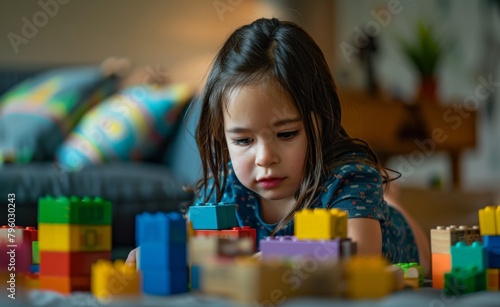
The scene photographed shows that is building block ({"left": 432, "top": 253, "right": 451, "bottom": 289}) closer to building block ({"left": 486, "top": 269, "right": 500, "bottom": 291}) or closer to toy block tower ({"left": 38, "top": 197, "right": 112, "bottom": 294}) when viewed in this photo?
building block ({"left": 486, "top": 269, "right": 500, "bottom": 291})

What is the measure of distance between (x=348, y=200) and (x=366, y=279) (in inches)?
16.7

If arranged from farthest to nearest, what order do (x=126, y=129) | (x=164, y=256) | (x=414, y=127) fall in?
(x=414, y=127)
(x=126, y=129)
(x=164, y=256)

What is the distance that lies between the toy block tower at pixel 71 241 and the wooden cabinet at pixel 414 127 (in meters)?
2.24

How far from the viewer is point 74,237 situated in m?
0.82

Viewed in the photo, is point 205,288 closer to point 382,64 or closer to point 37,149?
point 37,149

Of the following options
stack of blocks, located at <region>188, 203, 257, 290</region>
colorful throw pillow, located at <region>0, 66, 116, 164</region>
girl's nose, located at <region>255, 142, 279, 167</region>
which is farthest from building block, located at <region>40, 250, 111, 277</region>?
colorful throw pillow, located at <region>0, 66, 116, 164</region>

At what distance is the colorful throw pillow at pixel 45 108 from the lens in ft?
7.23

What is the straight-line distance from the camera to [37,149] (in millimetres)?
2217

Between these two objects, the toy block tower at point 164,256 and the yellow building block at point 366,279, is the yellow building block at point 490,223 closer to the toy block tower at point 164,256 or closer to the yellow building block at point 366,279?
the yellow building block at point 366,279

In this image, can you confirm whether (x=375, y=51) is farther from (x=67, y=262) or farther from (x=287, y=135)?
(x=67, y=262)

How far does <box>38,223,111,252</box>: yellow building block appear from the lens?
824mm

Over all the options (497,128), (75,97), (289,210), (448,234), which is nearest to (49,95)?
(75,97)

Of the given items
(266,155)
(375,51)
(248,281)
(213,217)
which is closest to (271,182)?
(266,155)

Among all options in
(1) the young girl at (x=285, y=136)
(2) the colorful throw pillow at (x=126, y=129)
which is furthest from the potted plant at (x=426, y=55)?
(1) the young girl at (x=285, y=136)
